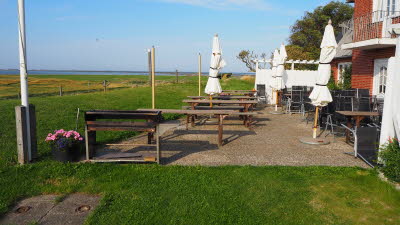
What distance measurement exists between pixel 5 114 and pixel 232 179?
8627mm

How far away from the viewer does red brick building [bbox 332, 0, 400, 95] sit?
10688mm

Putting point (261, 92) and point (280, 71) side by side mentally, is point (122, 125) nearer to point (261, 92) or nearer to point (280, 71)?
point (280, 71)

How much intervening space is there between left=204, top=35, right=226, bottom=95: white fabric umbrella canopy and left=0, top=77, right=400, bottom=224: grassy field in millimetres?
5848

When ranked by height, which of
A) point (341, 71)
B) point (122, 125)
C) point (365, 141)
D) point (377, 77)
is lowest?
point (365, 141)

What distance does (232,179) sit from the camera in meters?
4.76

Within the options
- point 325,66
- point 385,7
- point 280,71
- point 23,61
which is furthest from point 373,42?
point 23,61

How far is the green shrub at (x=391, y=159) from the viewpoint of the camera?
4344 millimetres

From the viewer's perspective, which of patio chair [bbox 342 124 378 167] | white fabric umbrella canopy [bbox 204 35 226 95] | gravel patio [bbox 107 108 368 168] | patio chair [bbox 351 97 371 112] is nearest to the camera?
gravel patio [bbox 107 108 368 168]

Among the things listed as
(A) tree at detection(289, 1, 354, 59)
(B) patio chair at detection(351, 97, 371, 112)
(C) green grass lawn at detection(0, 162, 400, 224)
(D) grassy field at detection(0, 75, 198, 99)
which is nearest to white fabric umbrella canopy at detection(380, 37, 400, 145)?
(C) green grass lawn at detection(0, 162, 400, 224)

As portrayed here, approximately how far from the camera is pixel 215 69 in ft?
36.7

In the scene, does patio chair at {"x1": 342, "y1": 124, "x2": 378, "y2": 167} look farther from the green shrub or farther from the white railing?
the white railing

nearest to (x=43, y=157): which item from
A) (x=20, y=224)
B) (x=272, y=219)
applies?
(x=20, y=224)

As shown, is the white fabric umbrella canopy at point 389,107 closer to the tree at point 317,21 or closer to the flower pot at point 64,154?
the flower pot at point 64,154

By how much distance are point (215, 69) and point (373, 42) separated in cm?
555
